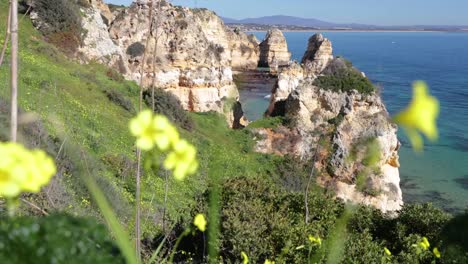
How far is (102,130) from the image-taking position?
1622 cm

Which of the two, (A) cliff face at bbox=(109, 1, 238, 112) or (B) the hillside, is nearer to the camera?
(B) the hillside

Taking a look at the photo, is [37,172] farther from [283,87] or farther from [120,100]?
[283,87]

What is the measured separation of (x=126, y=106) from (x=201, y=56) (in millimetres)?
8810

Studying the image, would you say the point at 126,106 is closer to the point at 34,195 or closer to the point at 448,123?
the point at 34,195

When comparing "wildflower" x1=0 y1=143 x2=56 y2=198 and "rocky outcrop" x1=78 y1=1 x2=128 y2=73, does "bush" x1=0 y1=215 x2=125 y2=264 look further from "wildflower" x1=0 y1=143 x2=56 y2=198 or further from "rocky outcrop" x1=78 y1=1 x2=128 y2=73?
"rocky outcrop" x1=78 y1=1 x2=128 y2=73

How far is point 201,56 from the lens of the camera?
2903 centimetres

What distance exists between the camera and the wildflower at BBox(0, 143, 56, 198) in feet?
2.76

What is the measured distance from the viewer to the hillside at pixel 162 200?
153 centimetres

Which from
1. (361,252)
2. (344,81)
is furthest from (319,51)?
(361,252)

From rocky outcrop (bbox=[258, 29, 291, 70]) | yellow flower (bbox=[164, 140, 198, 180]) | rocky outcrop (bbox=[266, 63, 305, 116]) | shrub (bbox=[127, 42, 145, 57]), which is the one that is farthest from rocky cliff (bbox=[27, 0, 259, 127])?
rocky outcrop (bbox=[258, 29, 291, 70])

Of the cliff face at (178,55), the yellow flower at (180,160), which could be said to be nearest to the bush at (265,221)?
the yellow flower at (180,160)

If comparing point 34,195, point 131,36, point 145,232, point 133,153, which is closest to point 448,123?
point 131,36

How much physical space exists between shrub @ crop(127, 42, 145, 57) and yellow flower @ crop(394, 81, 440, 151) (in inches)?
1094

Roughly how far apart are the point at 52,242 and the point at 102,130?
50.6 ft
